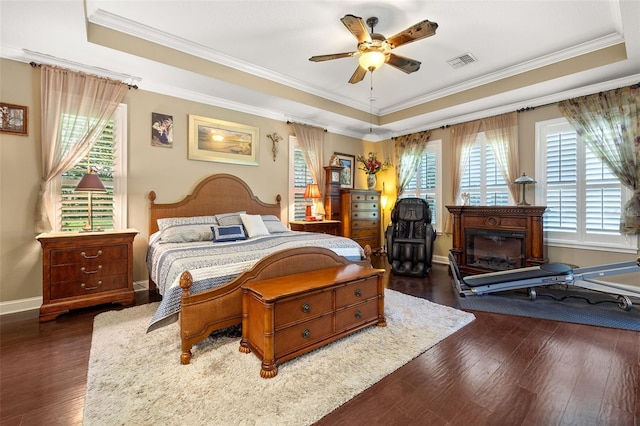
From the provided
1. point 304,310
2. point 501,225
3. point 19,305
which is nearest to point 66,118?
point 19,305

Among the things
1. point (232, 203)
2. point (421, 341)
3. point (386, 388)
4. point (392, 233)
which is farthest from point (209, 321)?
point (392, 233)

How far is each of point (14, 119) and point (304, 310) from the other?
384cm

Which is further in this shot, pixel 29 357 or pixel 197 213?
pixel 197 213

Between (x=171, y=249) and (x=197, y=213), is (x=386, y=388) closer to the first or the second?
(x=171, y=249)

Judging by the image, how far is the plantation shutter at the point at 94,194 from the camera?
3.37 metres

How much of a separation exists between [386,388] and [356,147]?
215 inches

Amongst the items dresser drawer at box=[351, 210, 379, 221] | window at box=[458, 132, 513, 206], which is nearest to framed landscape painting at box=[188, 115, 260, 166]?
dresser drawer at box=[351, 210, 379, 221]

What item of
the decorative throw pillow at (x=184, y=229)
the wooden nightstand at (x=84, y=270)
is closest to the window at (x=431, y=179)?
the decorative throw pillow at (x=184, y=229)

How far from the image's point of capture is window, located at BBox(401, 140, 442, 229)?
5723mm

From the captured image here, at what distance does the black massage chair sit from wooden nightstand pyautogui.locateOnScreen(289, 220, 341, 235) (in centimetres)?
111

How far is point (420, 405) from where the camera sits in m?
1.70

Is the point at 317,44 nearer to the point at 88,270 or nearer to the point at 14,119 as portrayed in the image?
the point at 14,119

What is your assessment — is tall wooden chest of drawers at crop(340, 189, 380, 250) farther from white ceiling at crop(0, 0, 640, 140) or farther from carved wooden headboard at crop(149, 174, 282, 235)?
white ceiling at crop(0, 0, 640, 140)

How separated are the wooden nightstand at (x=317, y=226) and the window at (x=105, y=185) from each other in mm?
2608
